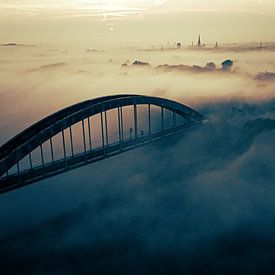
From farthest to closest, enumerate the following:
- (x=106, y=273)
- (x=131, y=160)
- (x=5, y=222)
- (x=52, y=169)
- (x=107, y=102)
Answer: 1. (x=131, y=160)
2. (x=5, y=222)
3. (x=107, y=102)
4. (x=52, y=169)
5. (x=106, y=273)

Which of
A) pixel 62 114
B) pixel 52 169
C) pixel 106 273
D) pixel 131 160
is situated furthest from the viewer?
pixel 131 160

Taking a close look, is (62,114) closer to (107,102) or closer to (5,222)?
(107,102)

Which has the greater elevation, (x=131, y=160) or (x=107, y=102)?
(x=107, y=102)

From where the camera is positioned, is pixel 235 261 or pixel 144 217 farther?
pixel 144 217

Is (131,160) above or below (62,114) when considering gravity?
below

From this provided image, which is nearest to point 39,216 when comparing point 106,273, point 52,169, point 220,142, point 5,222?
point 5,222

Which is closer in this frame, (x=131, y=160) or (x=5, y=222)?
(x=5, y=222)

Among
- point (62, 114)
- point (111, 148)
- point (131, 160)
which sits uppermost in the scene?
point (62, 114)

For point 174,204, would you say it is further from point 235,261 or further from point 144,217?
point 235,261

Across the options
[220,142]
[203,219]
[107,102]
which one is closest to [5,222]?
[107,102]
